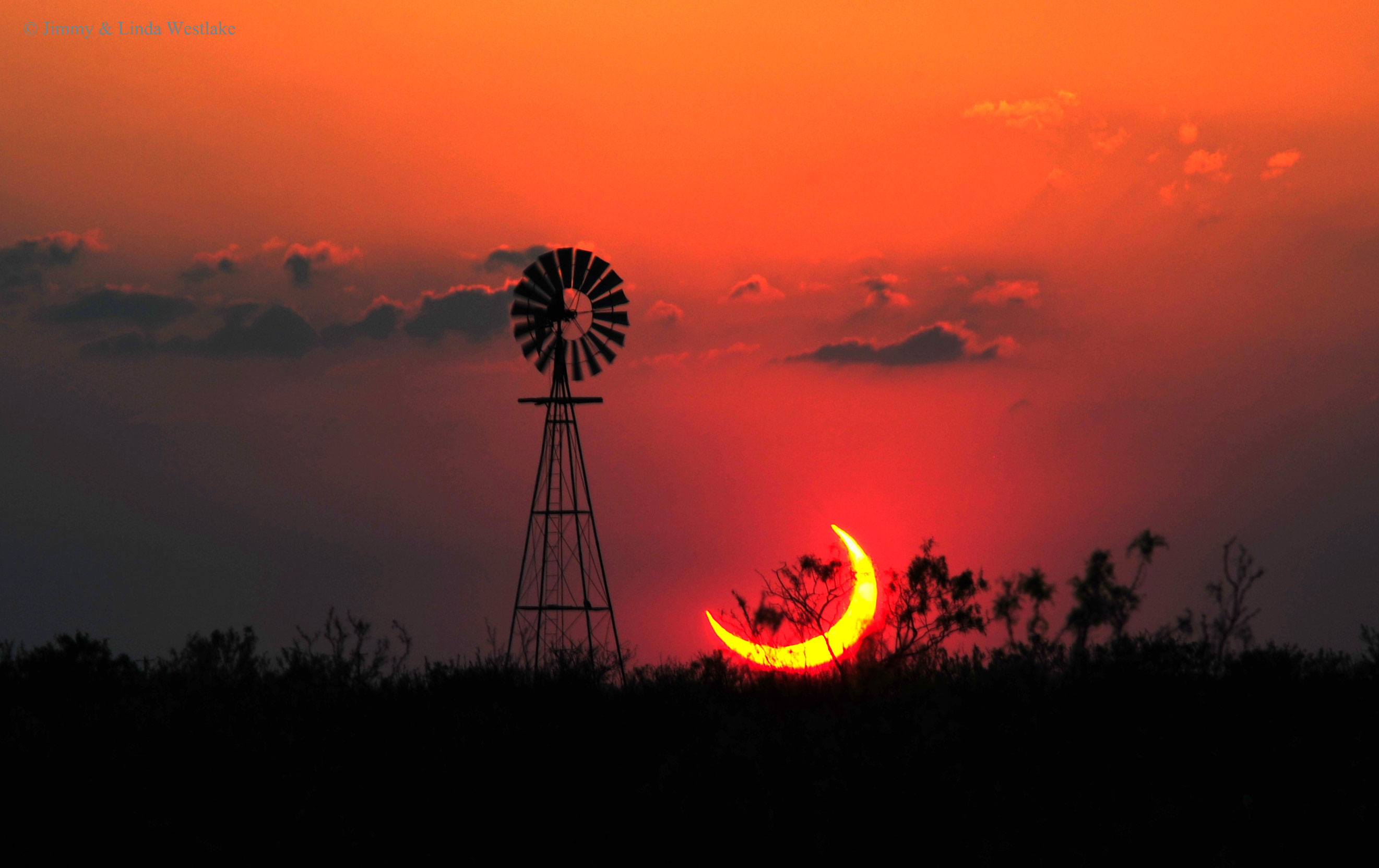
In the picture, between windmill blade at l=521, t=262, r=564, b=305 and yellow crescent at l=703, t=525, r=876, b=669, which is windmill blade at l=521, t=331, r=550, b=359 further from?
yellow crescent at l=703, t=525, r=876, b=669

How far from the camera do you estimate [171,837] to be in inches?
806

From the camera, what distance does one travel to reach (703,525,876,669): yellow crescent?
28078mm

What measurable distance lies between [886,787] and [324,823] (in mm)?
9699

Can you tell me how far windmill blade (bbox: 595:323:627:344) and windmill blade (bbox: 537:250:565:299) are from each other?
4.08 ft

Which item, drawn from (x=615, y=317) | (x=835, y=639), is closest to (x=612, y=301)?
(x=615, y=317)

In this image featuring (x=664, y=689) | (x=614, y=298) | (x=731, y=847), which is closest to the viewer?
(x=731, y=847)

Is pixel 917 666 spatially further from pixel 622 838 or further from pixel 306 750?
pixel 306 750

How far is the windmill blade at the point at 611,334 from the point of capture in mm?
34281

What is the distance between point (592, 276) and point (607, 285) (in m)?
0.52

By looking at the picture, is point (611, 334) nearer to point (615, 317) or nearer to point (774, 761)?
point (615, 317)

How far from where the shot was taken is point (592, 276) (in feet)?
112

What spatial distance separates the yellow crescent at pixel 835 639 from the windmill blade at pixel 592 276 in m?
10.6

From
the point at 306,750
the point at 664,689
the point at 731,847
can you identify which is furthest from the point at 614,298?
the point at 731,847

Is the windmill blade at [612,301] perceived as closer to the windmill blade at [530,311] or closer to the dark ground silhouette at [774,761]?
the windmill blade at [530,311]
